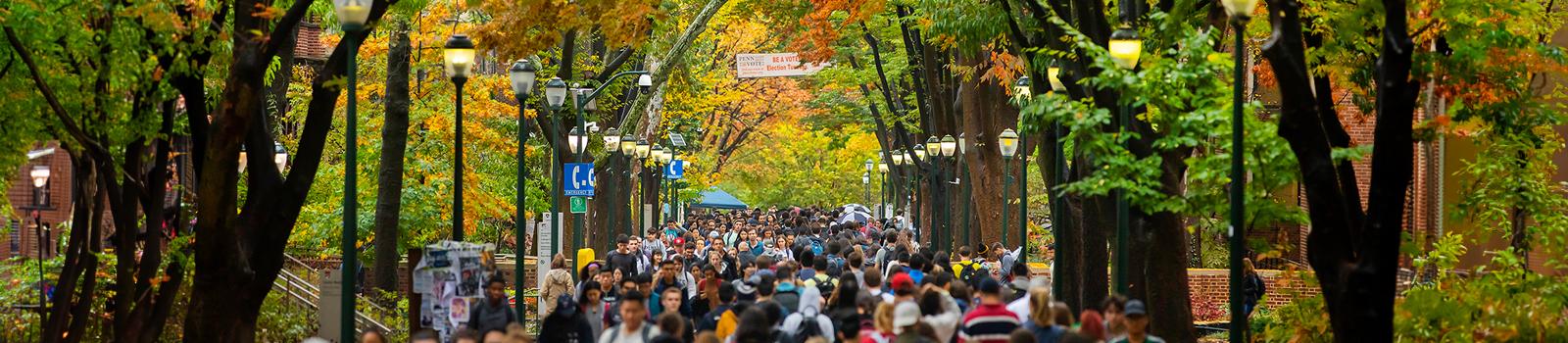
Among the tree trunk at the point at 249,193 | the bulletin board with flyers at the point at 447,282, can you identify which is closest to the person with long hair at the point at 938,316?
the bulletin board with flyers at the point at 447,282

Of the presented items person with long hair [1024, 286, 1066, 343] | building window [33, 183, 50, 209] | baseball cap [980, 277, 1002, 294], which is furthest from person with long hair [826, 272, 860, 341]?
building window [33, 183, 50, 209]

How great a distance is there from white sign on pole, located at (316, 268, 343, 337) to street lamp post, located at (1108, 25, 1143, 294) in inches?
268

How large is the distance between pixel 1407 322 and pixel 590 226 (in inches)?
1082

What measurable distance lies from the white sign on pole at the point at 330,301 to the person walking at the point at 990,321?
649cm

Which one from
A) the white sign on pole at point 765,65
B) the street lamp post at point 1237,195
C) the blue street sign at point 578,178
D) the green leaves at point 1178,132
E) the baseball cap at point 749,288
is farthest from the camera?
the white sign on pole at point 765,65

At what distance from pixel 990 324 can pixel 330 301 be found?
6922mm

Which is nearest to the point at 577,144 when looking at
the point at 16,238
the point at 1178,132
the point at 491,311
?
the point at 16,238

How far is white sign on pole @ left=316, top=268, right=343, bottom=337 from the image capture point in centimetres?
1675

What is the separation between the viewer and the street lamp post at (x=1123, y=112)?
15.9 metres

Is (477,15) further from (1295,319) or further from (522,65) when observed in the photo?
(1295,319)

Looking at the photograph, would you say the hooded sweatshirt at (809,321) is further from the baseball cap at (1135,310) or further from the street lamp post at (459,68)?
the street lamp post at (459,68)

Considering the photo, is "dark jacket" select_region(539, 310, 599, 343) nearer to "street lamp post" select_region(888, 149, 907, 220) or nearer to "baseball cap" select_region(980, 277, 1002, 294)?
"baseball cap" select_region(980, 277, 1002, 294)

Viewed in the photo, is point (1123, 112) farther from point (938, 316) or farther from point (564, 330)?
point (564, 330)

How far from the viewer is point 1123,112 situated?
1716cm
